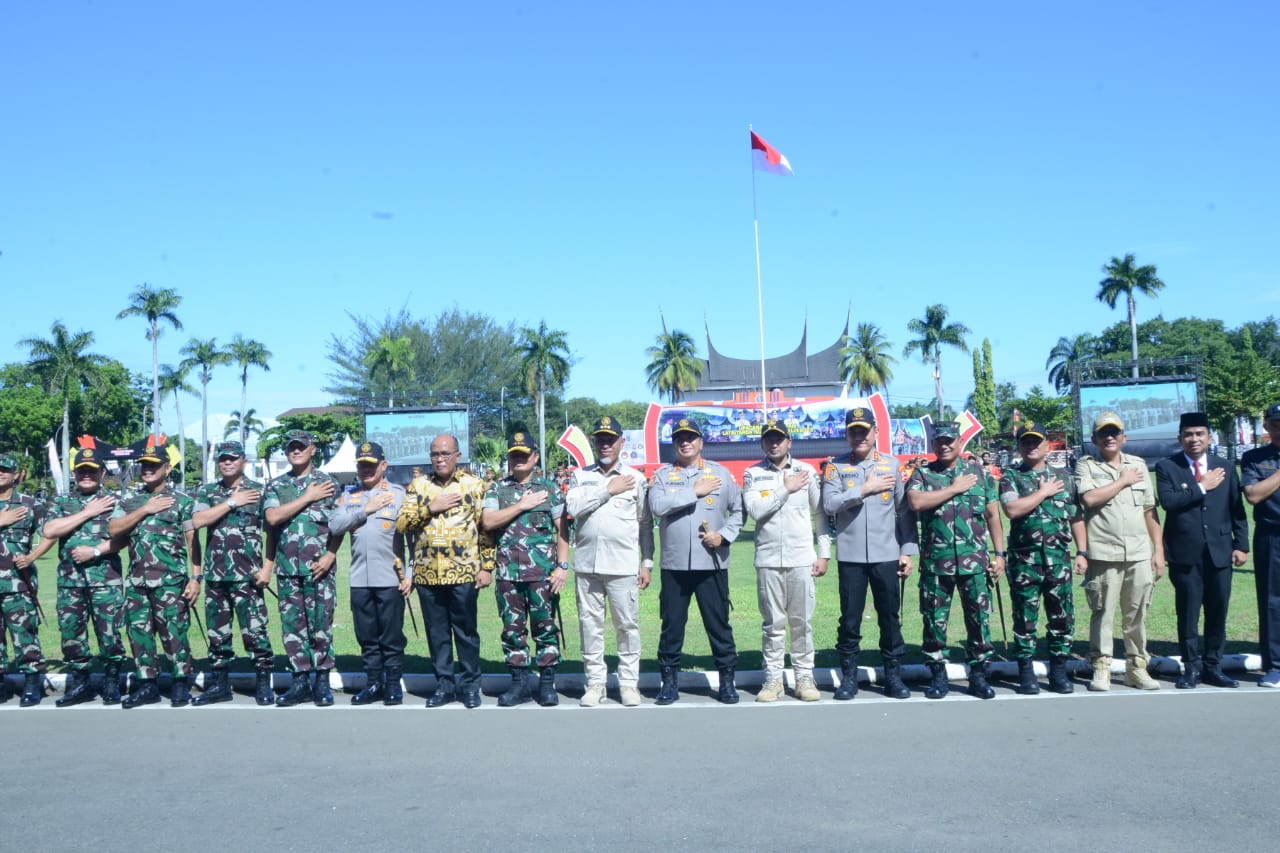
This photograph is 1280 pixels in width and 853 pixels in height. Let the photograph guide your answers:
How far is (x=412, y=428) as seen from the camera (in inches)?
1182

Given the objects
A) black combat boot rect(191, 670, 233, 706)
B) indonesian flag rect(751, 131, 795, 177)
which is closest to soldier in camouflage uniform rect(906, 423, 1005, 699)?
black combat boot rect(191, 670, 233, 706)

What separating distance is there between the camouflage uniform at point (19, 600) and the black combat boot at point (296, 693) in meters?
1.84

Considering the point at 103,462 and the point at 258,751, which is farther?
the point at 103,462

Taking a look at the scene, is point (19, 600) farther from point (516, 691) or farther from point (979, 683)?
point (979, 683)

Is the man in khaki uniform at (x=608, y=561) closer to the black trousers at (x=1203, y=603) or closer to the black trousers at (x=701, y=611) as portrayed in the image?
the black trousers at (x=701, y=611)

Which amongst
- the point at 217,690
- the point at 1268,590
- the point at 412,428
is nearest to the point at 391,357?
the point at 412,428

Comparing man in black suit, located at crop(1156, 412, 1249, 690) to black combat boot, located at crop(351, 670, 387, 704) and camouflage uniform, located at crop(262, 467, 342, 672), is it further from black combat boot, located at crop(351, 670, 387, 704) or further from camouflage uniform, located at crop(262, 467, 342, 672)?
camouflage uniform, located at crop(262, 467, 342, 672)

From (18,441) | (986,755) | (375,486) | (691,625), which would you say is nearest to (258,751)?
(375,486)

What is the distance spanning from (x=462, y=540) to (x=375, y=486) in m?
0.92

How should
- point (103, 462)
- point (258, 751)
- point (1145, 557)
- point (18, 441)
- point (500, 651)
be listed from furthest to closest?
point (18, 441) < point (500, 651) < point (103, 462) < point (1145, 557) < point (258, 751)

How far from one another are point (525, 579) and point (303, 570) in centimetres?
158

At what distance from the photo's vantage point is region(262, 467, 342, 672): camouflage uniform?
6977 millimetres

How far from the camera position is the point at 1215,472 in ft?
23.6

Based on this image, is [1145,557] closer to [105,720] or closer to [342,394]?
[105,720]
